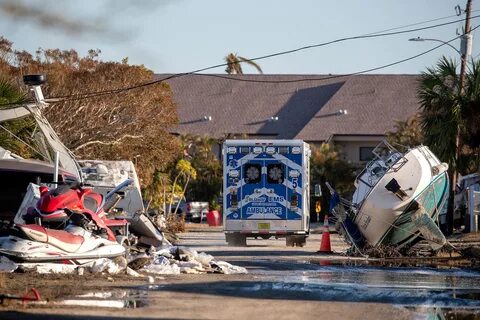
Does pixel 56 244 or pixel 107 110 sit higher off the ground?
pixel 107 110

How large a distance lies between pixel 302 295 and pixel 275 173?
15.9 meters

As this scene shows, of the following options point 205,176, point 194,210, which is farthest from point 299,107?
point 194,210

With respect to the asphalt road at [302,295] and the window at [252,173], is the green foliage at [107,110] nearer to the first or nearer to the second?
the window at [252,173]

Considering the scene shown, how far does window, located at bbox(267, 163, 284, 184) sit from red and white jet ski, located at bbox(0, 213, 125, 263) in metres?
13.5

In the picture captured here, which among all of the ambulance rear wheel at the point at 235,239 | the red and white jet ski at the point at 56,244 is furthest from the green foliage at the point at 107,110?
the red and white jet ski at the point at 56,244

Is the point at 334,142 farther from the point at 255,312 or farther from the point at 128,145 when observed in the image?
the point at 255,312

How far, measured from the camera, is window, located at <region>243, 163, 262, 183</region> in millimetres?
32625

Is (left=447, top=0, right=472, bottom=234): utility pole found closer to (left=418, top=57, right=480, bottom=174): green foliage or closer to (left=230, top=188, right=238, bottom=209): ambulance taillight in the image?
(left=418, top=57, right=480, bottom=174): green foliage

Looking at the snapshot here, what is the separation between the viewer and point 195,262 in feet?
69.6

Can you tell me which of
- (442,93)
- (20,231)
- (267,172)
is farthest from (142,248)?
(442,93)

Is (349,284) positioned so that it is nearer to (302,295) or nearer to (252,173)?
(302,295)

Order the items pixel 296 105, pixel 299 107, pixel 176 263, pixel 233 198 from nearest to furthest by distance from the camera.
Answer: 1. pixel 176 263
2. pixel 233 198
3. pixel 299 107
4. pixel 296 105

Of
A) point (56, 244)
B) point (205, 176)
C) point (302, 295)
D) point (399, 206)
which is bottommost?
point (302, 295)

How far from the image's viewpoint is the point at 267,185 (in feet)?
107
